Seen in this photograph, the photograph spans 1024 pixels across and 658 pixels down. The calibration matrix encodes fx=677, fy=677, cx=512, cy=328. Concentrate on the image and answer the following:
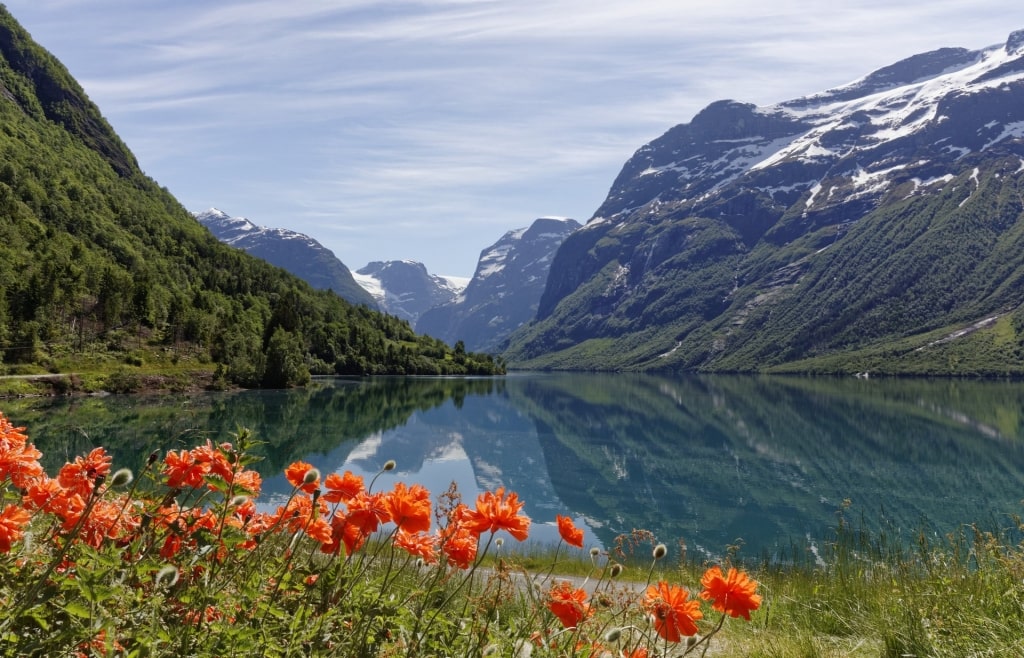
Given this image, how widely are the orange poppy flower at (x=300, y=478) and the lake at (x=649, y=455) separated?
38.1 feet

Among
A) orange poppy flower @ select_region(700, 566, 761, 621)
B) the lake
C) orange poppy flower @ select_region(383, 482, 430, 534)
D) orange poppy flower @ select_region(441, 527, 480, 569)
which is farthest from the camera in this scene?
the lake

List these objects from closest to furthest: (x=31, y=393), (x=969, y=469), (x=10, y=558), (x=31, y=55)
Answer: (x=10, y=558)
(x=969, y=469)
(x=31, y=393)
(x=31, y=55)

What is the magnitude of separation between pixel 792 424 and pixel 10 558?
71.6 m

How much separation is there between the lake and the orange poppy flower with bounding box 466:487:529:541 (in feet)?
38.9

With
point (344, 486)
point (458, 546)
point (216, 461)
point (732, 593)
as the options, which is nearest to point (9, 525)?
point (216, 461)

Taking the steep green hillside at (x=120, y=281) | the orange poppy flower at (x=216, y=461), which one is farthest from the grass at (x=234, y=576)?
the steep green hillside at (x=120, y=281)

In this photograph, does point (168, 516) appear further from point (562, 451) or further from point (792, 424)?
point (792, 424)

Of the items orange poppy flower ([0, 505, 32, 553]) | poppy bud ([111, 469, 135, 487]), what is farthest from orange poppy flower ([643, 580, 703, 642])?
orange poppy flower ([0, 505, 32, 553])

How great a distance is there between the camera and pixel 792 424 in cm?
6731

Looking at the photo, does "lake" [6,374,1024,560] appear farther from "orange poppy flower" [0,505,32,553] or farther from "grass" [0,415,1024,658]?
"orange poppy flower" [0,505,32,553]

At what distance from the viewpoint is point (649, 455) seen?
47.9 m

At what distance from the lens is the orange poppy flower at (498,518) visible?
266cm

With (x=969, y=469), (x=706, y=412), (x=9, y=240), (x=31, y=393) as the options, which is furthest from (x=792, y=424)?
(x=9, y=240)

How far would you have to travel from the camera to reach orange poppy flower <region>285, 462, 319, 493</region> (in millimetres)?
2977
